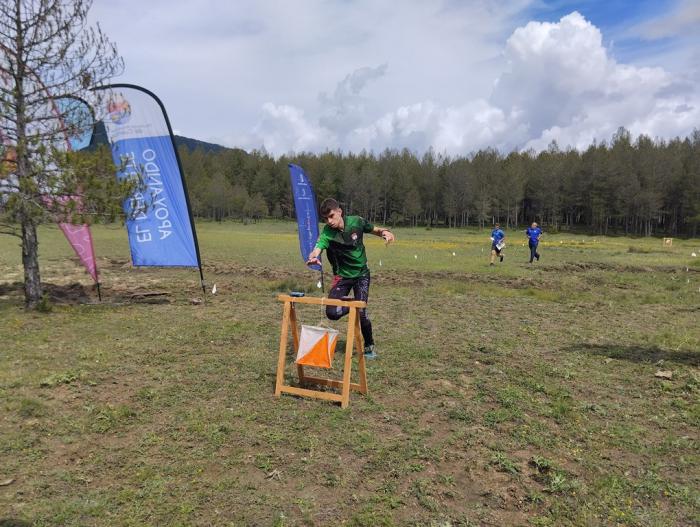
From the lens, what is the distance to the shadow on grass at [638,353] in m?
7.22

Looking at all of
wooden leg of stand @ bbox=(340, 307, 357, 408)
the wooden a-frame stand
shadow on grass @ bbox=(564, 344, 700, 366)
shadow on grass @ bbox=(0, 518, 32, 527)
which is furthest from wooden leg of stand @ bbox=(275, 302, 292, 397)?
shadow on grass @ bbox=(564, 344, 700, 366)

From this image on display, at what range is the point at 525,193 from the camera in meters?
90.9

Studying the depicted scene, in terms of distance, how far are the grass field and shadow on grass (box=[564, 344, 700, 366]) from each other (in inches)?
1.7

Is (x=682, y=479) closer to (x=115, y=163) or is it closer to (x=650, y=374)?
(x=650, y=374)

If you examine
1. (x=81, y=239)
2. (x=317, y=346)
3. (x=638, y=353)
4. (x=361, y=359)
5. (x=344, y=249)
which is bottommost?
(x=638, y=353)

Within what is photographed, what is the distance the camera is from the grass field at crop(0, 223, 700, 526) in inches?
143

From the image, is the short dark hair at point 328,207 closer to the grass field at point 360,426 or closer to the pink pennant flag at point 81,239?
the grass field at point 360,426

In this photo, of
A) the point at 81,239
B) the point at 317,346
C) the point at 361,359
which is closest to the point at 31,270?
the point at 81,239

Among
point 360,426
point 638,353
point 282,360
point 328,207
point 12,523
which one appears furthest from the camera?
point 638,353

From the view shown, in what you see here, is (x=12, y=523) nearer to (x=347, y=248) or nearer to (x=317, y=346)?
(x=317, y=346)

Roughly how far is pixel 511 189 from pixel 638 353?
79970 millimetres

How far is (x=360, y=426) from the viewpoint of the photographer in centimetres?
495

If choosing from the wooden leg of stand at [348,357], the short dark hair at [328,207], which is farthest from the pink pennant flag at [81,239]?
the wooden leg of stand at [348,357]

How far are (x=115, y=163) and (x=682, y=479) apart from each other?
11073 mm
